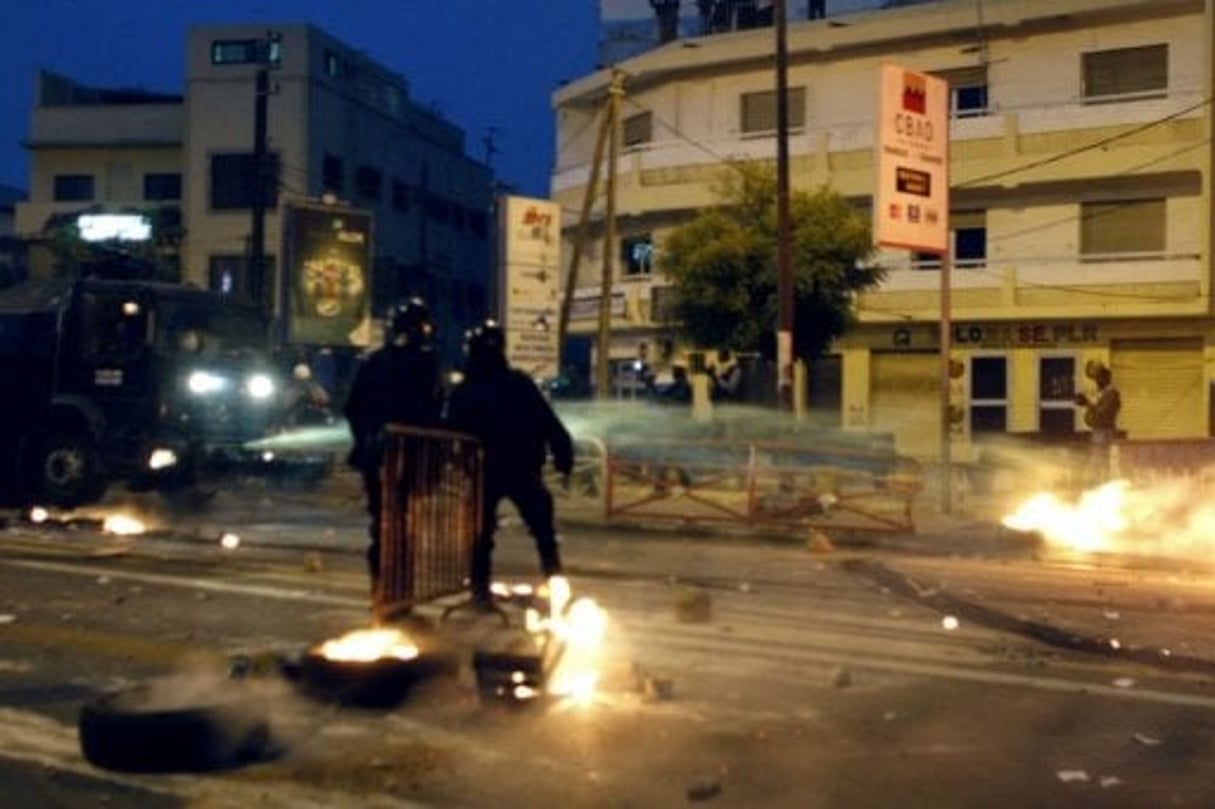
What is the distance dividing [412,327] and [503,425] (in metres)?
1.00

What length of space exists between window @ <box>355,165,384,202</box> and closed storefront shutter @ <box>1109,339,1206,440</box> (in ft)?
91.3

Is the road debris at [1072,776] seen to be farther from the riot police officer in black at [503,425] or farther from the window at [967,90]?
the window at [967,90]

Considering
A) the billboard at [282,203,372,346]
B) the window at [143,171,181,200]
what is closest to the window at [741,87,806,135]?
the billboard at [282,203,372,346]

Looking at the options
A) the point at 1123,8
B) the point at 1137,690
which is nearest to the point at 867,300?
the point at 1123,8

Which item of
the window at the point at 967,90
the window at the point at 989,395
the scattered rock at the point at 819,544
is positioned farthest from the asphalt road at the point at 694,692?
the window at the point at 967,90

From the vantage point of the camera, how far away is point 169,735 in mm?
6324

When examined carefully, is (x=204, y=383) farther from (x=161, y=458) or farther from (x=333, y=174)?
(x=333, y=174)

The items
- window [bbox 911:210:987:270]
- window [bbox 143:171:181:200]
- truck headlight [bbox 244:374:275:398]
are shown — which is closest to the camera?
truck headlight [bbox 244:374:275:398]

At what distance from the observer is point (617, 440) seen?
2141 centimetres

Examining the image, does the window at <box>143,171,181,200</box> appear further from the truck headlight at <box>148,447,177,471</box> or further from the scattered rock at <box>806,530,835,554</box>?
the scattered rock at <box>806,530,835,554</box>

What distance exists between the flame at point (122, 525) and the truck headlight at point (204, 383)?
2048 millimetres

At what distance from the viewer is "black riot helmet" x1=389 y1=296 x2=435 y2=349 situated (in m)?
8.99

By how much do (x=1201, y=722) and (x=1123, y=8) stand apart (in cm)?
3032

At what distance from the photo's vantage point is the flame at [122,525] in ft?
54.1
